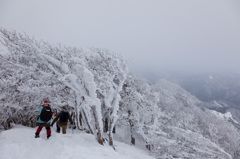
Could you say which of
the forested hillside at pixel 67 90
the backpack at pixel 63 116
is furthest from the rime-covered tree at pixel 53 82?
the backpack at pixel 63 116

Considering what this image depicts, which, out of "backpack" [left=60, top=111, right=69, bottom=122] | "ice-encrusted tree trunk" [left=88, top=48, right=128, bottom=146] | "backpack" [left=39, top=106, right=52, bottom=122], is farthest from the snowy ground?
"ice-encrusted tree trunk" [left=88, top=48, right=128, bottom=146]

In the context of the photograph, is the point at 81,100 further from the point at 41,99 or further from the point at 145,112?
the point at 145,112

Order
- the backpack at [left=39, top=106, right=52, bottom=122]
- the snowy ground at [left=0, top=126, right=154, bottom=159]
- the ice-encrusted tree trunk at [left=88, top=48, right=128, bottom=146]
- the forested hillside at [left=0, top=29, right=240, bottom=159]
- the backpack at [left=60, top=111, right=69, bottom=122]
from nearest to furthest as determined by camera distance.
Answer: the snowy ground at [left=0, top=126, right=154, bottom=159], the backpack at [left=39, top=106, right=52, bottom=122], the backpack at [left=60, top=111, right=69, bottom=122], the forested hillside at [left=0, top=29, right=240, bottom=159], the ice-encrusted tree trunk at [left=88, top=48, right=128, bottom=146]

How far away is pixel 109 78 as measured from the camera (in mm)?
9703

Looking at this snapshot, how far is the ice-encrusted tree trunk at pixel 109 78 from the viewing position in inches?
339

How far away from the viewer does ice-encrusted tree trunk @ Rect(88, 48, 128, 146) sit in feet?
28.2

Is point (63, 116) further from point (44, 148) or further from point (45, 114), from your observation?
point (44, 148)

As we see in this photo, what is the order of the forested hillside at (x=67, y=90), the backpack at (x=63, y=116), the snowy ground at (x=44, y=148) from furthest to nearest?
1. the forested hillside at (x=67, y=90)
2. the backpack at (x=63, y=116)
3. the snowy ground at (x=44, y=148)

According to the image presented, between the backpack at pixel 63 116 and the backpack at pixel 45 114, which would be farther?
the backpack at pixel 63 116

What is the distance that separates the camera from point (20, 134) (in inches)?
248

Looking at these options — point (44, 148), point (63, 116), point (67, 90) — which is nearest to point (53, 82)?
point (67, 90)

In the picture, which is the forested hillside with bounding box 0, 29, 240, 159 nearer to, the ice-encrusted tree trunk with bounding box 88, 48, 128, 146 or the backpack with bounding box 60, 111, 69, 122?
the ice-encrusted tree trunk with bounding box 88, 48, 128, 146

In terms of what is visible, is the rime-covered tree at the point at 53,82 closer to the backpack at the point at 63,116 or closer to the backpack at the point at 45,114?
the backpack at the point at 63,116

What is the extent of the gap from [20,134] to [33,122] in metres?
6.91
